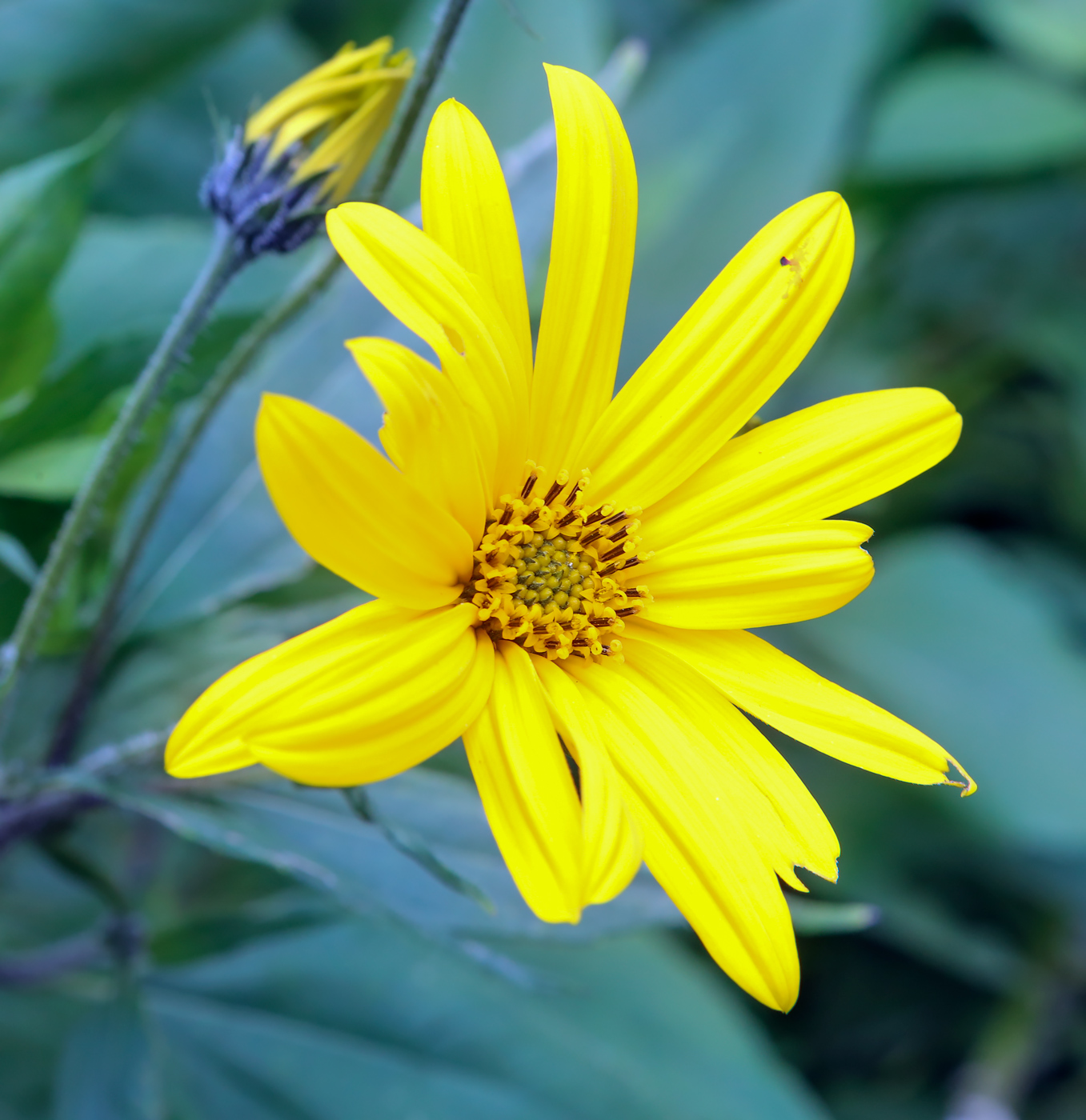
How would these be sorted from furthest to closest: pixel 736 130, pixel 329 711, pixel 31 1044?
pixel 736 130 < pixel 31 1044 < pixel 329 711

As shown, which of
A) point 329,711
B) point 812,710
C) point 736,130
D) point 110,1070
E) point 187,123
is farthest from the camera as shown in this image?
point 736,130

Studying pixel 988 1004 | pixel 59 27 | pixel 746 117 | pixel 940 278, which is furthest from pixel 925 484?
pixel 59 27

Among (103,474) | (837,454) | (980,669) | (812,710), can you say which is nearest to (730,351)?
(837,454)

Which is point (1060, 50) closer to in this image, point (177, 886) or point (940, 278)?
point (940, 278)

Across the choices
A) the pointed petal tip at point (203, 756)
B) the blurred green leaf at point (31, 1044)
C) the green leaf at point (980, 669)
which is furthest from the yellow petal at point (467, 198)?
the green leaf at point (980, 669)

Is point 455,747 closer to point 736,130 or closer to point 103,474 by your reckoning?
point 103,474

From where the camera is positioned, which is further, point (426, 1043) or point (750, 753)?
point (426, 1043)
